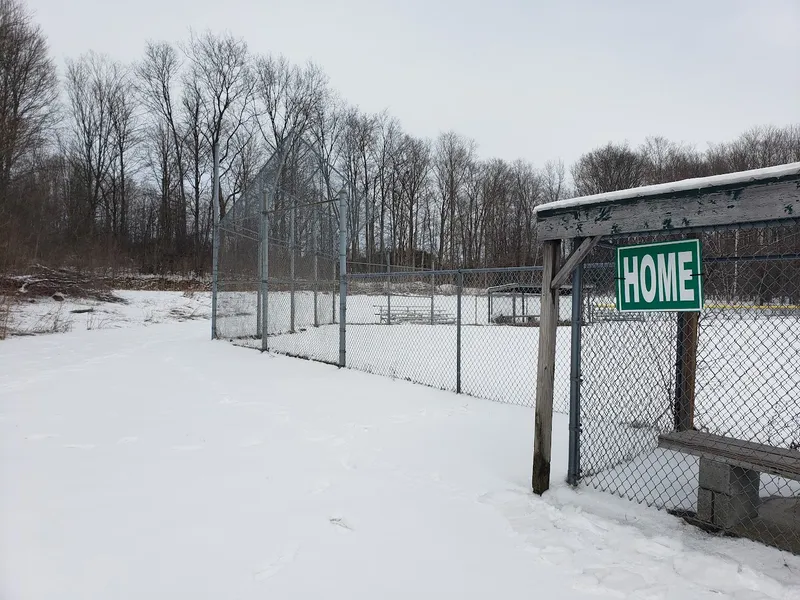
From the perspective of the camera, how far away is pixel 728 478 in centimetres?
287

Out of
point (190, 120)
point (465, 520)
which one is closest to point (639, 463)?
point (465, 520)

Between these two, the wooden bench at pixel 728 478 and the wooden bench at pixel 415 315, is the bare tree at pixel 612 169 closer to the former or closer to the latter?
the wooden bench at pixel 415 315

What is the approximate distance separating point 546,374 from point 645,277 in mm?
961

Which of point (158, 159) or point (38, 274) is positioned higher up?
point (158, 159)

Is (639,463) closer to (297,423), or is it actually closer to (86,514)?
(297,423)

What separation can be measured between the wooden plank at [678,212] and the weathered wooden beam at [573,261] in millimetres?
62

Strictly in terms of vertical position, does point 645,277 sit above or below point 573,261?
below

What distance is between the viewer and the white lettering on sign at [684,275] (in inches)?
114

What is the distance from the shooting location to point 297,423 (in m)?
5.29

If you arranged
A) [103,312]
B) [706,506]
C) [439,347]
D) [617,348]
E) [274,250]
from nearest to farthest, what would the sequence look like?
1. [706,506]
2. [617,348]
3. [274,250]
4. [439,347]
5. [103,312]

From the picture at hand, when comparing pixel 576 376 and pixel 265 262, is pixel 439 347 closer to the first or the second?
pixel 265 262

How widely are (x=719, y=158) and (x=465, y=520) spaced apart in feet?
179

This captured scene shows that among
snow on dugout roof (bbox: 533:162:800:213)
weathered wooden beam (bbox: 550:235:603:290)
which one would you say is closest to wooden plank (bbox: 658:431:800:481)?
weathered wooden beam (bbox: 550:235:603:290)

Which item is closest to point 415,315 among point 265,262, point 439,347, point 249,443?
point 439,347
